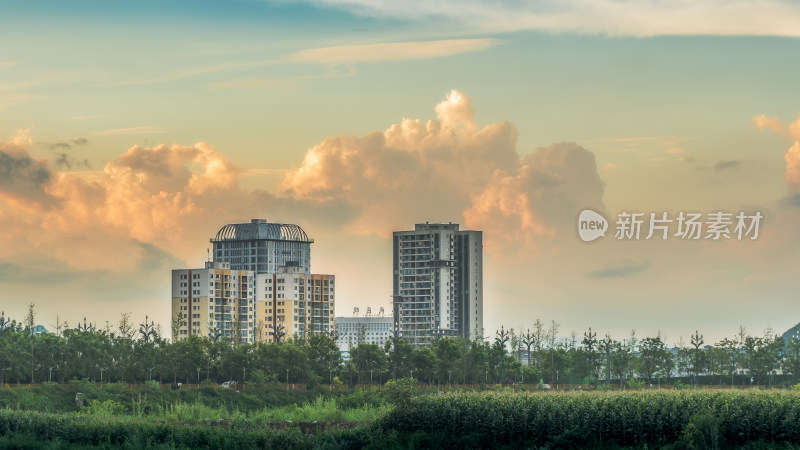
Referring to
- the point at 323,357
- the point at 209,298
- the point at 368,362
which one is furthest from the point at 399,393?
the point at 209,298

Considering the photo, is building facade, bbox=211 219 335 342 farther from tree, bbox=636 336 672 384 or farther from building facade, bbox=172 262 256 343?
tree, bbox=636 336 672 384

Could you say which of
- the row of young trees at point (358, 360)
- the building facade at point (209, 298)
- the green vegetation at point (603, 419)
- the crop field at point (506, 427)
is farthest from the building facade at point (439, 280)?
the green vegetation at point (603, 419)

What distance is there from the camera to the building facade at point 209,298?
408 feet

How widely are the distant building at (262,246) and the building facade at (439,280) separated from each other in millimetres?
14498

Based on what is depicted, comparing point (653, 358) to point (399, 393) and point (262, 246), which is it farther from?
point (262, 246)

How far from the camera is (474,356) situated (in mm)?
75562

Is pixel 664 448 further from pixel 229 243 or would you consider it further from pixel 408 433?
pixel 229 243

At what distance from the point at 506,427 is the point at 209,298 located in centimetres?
9540

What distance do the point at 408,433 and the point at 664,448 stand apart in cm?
838

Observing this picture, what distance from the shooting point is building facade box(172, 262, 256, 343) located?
12439 cm

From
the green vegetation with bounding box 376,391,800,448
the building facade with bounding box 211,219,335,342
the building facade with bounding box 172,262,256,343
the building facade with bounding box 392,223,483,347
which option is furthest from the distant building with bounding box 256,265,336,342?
the green vegetation with bounding box 376,391,800,448

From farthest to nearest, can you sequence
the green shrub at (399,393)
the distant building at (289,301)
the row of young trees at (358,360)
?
the distant building at (289,301)
the row of young trees at (358,360)
the green shrub at (399,393)

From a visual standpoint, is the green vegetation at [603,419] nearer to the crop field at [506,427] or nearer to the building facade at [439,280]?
the crop field at [506,427]

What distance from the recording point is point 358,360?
7200 cm
